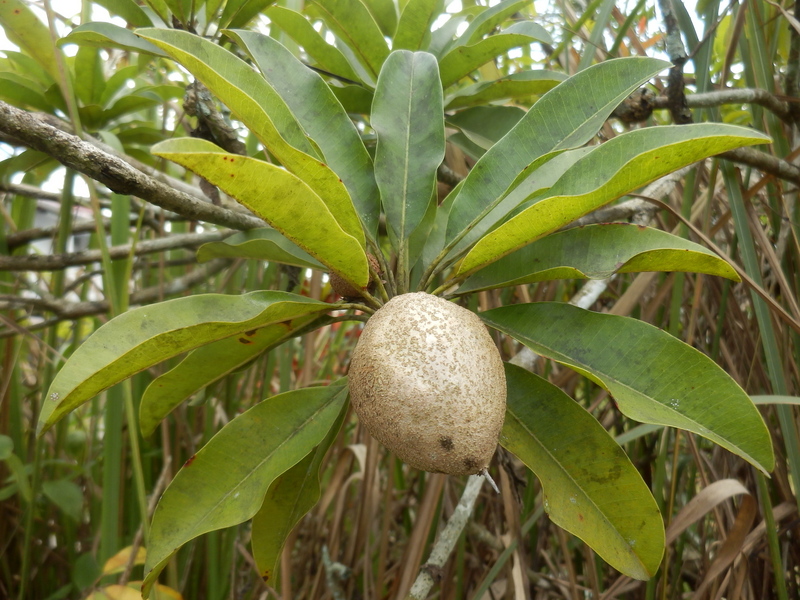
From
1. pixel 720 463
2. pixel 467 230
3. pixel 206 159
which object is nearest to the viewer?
pixel 206 159

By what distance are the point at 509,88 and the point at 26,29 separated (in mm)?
880

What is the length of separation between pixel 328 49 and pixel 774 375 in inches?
37.3

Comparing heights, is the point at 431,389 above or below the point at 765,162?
below

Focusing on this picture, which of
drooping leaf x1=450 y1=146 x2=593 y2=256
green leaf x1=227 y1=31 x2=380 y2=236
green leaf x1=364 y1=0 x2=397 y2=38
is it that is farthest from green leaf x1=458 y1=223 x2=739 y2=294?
green leaf x1=364 y1=0 x2=397 y2=38

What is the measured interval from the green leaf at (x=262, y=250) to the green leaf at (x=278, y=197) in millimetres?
160

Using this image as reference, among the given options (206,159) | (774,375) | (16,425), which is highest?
(206,159)

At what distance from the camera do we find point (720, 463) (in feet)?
4.96

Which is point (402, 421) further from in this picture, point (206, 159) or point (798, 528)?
point (798, 528)

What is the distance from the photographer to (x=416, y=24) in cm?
104

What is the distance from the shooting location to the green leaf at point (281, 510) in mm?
844

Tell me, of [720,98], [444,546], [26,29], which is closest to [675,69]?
[720,98]

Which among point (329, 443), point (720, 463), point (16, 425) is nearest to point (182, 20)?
point (329, 443)

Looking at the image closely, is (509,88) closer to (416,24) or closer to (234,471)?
(416,24)

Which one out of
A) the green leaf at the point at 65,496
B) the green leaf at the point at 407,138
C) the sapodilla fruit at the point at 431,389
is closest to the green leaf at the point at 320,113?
the green leaf at the point at 407,138
